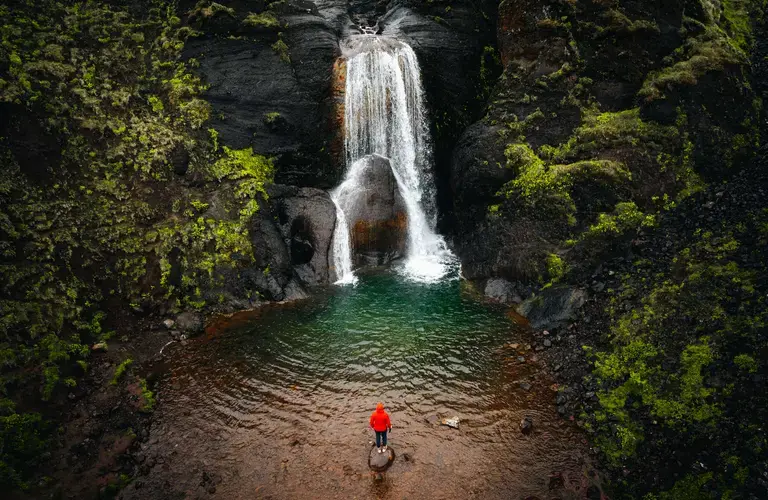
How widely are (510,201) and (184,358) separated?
48.7ft

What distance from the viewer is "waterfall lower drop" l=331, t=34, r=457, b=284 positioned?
2275 centimetres

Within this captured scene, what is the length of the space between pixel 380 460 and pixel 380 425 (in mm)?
891

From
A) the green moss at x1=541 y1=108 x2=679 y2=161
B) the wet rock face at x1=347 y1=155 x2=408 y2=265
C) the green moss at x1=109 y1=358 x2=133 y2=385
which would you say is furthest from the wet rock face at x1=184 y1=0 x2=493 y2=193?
the green moss at x1=109 y1=358 x2=133 y2=385

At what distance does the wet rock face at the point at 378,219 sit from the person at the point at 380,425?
1233cm

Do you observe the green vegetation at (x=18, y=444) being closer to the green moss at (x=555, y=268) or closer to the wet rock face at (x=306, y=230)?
the wet rock face at (x=306, y=230)

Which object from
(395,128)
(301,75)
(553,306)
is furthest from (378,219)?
(553,306)

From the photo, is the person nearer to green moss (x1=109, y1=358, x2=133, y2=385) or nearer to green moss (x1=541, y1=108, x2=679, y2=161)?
green moss (x1=109, y1=358, x2=133, y2=385)

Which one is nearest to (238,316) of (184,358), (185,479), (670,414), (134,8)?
(184,358)

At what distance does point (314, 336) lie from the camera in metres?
15.2

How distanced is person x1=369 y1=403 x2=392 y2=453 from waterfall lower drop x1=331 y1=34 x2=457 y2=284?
1299 cm

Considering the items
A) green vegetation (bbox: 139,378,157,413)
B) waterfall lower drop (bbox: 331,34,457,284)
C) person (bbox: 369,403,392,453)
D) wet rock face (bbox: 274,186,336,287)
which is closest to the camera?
person (bbox: 369,403,392,453)

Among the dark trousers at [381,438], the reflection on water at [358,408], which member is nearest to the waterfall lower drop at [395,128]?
the reflection on water at [358,408]

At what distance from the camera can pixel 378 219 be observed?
2145cm

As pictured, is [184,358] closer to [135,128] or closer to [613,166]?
Answer: [135,128]
